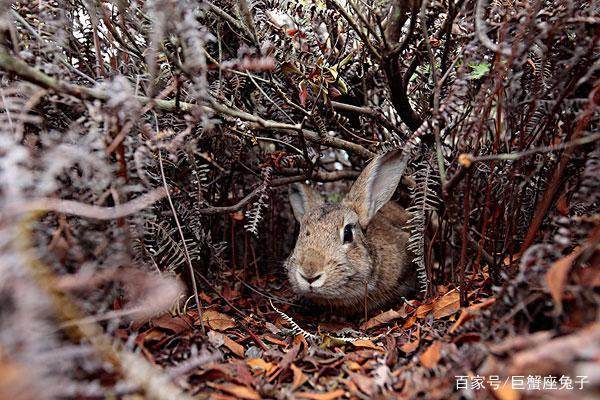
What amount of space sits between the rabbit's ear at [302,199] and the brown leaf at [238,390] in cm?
229

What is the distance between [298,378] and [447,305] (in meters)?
1.15

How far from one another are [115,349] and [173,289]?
30cm

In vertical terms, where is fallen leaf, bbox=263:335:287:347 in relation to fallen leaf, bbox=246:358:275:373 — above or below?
below

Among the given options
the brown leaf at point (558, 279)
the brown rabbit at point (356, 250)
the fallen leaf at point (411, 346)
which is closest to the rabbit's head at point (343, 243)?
the brown rabbit at point (356, 250)

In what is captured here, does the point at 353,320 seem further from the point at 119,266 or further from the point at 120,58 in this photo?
the point at 120,58

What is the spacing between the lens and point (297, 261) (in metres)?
3.71

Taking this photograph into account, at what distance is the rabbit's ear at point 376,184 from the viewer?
149 inches

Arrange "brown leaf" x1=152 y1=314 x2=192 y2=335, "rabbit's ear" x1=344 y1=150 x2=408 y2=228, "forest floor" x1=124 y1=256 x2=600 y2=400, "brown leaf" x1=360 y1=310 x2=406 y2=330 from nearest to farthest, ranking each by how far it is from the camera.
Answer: "forest floor" x1=124 y1=256 x2=600 y2=400
"brown leaf" x1=152 y1=314 x2=192 y2=335
"brown leaf" x1=360 y1=310 x2=406 y2=330
"rabbit's ear" x1=344 y1=150 x2=408 y2=228

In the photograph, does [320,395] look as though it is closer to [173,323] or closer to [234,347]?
[234,347]

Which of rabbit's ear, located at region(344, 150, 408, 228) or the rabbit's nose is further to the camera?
rabbit's ear, located at region(344, 150, 408, 228)

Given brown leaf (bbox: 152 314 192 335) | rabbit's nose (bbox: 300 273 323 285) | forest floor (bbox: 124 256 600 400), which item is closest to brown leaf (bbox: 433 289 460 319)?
forest floor (bbox: 124 256 600 400)

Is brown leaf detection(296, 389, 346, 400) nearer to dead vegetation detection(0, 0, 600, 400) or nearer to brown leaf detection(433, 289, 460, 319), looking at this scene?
dead vegetation detection(0, 0, 600, 400)

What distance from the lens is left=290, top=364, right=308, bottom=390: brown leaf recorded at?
2455 millimetres

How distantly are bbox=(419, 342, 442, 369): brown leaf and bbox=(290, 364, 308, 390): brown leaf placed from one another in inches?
22.6
